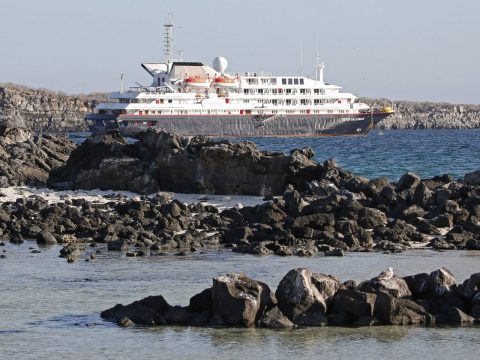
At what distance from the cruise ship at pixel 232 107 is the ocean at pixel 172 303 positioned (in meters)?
93.5

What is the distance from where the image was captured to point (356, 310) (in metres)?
16.1

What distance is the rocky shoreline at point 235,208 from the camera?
2509 centimetres

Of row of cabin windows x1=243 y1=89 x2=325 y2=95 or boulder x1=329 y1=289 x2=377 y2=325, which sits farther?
row of cabin windows x1=243 y1=89 x2=325 y2=95

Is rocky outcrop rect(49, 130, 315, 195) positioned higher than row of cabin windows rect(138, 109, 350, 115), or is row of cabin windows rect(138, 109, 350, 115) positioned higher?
row of cabin windows rect(138, 109, 350, 115)

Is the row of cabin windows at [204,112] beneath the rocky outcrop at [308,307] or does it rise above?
above

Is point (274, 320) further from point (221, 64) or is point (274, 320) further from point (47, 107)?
point (47, 107)

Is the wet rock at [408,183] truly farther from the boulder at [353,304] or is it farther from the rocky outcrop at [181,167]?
the boulder at [353,304]

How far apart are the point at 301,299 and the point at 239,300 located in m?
0.86

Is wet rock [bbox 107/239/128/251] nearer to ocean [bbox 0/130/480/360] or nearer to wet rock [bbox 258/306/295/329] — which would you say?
ocean [bbox 0/130/480/360]

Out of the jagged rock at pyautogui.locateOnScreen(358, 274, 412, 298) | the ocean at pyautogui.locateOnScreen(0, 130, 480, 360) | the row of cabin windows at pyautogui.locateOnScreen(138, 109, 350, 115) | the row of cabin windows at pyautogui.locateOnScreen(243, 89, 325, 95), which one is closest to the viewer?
the ocean at pyautogui.locateOnScreen(0, 130, 480, 360)

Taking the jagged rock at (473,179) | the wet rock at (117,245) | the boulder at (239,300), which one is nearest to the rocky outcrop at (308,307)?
the boulder at (239,300)

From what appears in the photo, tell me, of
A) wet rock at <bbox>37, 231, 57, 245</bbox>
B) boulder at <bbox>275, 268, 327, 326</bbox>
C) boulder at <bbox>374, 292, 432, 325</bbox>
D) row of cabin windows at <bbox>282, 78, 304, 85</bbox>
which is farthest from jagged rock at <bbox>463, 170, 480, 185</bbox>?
row of cabin windows at <bbox>282, 78, 304, 85</bbox>

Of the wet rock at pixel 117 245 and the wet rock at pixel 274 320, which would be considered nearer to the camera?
the wet rock at pixel 274 320

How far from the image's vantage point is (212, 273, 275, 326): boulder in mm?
15867
